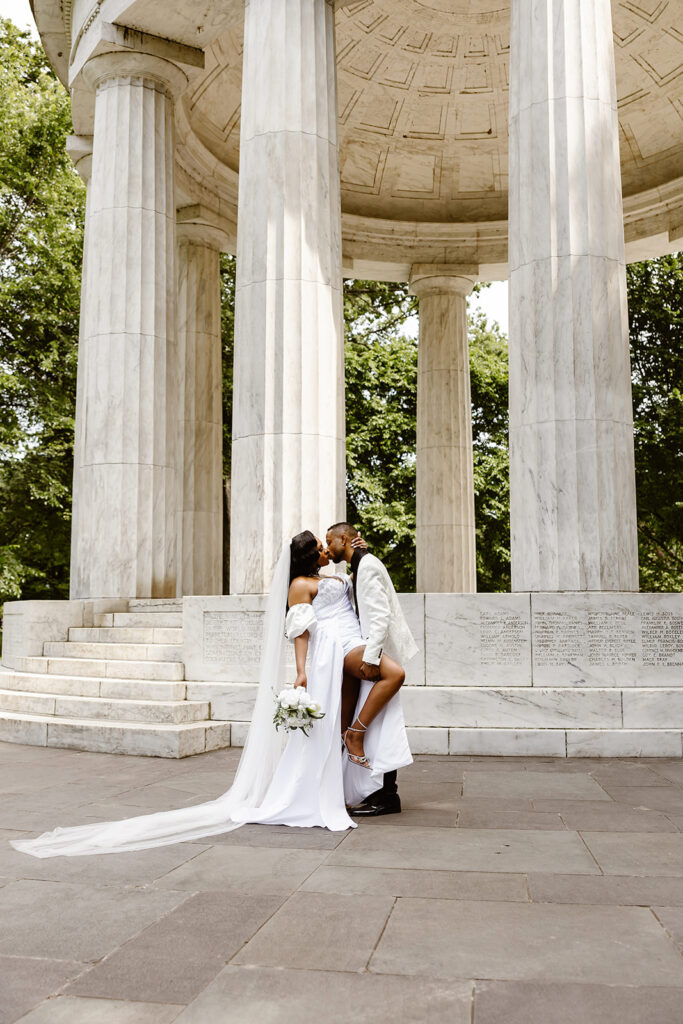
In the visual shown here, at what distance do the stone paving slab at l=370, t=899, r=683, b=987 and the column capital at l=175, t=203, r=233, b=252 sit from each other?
1118 inches

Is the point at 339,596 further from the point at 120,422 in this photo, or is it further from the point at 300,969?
the point at 120,422

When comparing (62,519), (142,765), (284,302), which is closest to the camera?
(142,765)

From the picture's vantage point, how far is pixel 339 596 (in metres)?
11.7

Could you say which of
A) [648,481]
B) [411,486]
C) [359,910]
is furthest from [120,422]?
[648,481]

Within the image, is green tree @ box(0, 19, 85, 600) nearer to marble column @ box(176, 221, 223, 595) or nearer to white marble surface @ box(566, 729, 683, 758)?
marble column @ box(176, 221, 223, 595)

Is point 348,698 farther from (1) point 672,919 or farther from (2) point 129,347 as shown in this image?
(2) point 129,347

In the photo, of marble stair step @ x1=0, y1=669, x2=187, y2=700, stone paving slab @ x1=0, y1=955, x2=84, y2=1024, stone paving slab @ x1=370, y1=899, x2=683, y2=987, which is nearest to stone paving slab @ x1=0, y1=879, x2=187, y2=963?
stone paving slab @ x1=0, y1=955, x2=84, y2=1024

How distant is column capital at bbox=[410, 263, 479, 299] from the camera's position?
3638cm

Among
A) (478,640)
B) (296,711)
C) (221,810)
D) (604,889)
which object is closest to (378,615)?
(296,711)

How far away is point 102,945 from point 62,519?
38.0 meters

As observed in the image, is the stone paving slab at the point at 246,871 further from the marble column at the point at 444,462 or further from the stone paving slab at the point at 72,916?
the marble column at the point at 444,462

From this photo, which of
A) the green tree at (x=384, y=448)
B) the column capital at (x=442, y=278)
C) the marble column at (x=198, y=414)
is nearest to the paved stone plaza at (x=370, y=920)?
the marble column at (x=198, y=414)

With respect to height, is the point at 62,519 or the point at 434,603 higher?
the point at 62,519

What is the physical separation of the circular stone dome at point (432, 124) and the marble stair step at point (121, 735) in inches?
711
